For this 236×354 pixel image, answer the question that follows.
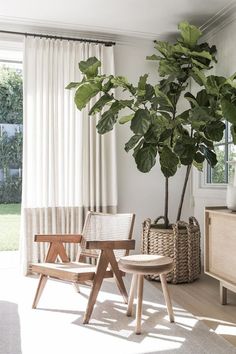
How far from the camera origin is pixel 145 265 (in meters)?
2.65

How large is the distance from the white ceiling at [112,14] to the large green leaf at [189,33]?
0.71 feet

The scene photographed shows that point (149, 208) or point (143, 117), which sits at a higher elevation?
point (143, 117)

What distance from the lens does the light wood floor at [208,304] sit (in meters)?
2.69

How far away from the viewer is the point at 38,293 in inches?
120

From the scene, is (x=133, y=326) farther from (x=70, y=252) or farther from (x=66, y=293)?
(x=70, y=252)

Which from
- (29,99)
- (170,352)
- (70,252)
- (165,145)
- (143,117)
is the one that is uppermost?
(29,99)

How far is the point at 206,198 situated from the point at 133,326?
7.17ft

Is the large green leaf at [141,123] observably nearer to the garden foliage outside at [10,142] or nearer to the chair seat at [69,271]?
the chair seat at [69,271]

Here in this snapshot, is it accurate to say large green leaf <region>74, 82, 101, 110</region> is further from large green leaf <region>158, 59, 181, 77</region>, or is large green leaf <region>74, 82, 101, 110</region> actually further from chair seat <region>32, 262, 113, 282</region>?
chair seat <region>32, 262, 113, 282</region>

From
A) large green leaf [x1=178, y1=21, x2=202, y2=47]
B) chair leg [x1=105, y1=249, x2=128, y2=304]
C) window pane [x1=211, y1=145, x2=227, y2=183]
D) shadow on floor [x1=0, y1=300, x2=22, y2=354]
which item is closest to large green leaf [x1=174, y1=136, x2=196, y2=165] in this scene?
window pane [x1=211, y1=145, x2=227, y2=183]

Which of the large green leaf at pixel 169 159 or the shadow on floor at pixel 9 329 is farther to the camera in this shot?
the large green leaf at pixel 169 159

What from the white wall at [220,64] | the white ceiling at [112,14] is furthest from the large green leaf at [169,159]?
the white ceiling at [112,14]

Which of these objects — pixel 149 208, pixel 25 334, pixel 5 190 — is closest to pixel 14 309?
pixel 25 334

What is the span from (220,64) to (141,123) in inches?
55.7
